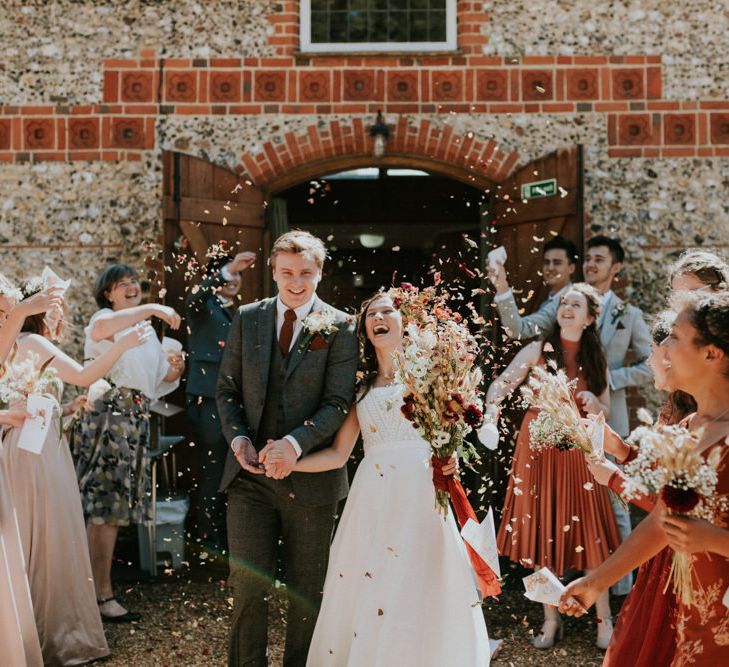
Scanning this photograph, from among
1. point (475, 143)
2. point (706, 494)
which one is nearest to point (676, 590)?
point (706, 494)

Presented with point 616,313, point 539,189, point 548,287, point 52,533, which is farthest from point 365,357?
point 539,189

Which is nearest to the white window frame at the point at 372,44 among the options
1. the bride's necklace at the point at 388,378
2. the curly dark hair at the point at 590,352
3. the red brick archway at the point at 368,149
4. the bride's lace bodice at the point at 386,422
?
the red brick archway at the point at 368,149

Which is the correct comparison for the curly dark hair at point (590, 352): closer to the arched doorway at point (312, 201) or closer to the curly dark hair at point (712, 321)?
the arched doorway at point (312, 201)

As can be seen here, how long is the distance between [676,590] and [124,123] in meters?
5.62

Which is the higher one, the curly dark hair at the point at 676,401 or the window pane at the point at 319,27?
the window pane at the point at 319,27

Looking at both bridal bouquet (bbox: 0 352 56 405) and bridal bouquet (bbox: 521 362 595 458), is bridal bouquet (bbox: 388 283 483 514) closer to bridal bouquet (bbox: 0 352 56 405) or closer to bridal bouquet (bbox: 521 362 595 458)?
bridal bouquet (bbox: 521 362 595 458)

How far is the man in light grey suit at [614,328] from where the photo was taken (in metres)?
5.75

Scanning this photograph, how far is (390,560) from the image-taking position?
3.98m

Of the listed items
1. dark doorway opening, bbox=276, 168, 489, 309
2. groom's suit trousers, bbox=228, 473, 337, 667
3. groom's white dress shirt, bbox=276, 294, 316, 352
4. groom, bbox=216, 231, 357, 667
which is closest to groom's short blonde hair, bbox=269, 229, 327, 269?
groom, bbox=216, 231, 357, 667

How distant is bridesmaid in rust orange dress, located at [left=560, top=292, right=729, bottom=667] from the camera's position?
8.64ft

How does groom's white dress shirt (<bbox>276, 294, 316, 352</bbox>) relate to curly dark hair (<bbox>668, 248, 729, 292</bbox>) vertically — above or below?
below

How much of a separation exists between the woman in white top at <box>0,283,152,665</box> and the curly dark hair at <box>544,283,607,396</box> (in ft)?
7.97

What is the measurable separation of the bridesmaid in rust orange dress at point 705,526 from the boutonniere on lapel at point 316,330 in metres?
1.73

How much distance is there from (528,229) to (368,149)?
132 centimetres
